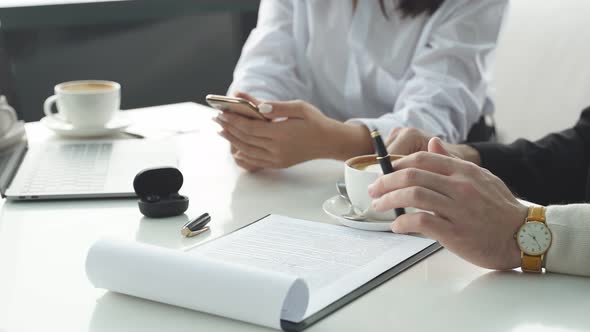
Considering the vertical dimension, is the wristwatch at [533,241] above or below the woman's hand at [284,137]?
above

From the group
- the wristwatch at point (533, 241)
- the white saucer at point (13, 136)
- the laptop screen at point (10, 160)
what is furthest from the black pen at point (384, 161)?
the white saucer at point (13, 136)

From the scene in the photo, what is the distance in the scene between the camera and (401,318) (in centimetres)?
80

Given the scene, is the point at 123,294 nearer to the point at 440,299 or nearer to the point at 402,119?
the point at 440,299

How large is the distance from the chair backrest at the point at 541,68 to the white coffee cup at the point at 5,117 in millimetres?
1152

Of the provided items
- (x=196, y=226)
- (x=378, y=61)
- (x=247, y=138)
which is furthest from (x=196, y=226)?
(x=378, y=61)

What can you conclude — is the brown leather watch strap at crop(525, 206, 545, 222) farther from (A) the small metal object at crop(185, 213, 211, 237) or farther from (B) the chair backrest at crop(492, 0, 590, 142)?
(B) the chair backrest at crop(492, 0, 590, 142)

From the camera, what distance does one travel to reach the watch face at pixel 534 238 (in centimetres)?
91

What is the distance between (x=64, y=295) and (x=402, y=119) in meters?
0.92

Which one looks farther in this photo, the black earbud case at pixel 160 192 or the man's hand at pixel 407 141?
the man's hand at pixel 407 141

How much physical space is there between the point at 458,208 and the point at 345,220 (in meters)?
0.19

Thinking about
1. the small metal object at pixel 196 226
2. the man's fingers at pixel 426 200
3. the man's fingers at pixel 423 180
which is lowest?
the small metal object at pixel 196 226

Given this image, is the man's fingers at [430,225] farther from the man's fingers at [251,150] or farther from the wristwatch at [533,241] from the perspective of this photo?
the man's fingers at [251,150]

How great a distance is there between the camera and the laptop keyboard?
4.10 ft

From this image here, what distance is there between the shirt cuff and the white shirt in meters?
0.65
